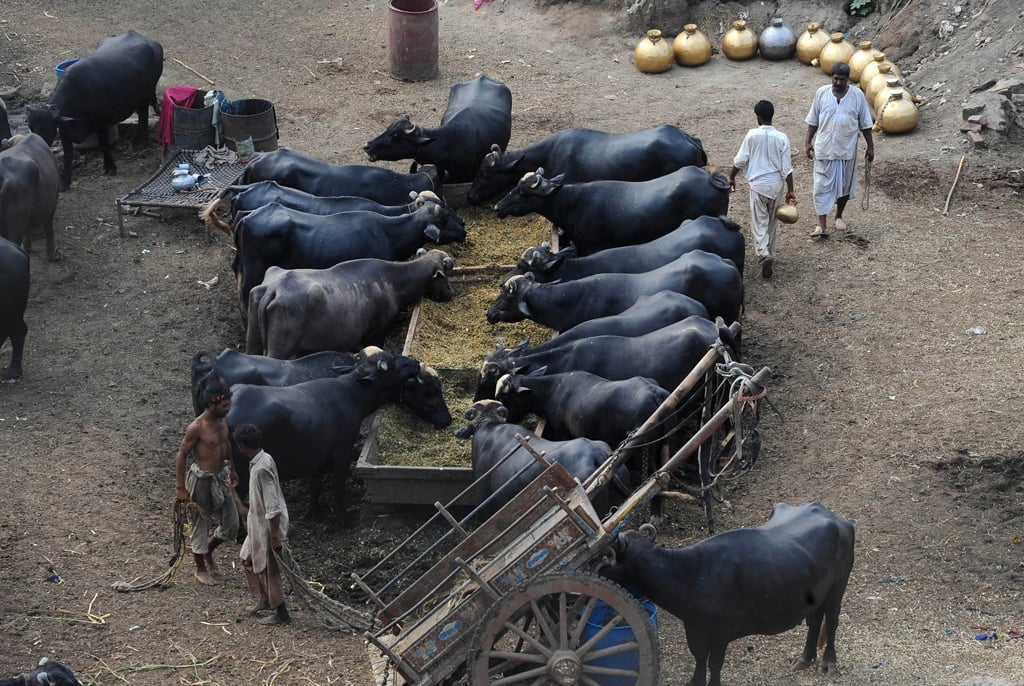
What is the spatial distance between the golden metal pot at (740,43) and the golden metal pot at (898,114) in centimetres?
338

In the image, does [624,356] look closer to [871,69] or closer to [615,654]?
[615,654]

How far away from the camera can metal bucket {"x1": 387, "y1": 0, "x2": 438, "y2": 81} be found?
18500 mm

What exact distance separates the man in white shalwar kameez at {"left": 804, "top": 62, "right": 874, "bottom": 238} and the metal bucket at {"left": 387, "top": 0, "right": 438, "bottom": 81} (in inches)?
276

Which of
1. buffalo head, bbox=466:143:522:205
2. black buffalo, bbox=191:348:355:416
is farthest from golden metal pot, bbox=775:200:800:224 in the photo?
black buffalo, bbox=191:348:355:416

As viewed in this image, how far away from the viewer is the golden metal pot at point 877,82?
1634 cm

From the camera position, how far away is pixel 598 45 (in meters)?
19.8

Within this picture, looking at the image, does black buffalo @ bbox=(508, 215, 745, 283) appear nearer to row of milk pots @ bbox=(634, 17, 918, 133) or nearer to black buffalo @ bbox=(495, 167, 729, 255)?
black buffalo @ bbox=(495, 167, 729, 255)

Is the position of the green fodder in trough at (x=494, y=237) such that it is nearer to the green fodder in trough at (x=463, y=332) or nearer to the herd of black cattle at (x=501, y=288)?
the herd of black cattle at (x=501, y=288)

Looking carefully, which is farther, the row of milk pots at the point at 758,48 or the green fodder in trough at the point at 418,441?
the row of milk pots at the point at 758,48

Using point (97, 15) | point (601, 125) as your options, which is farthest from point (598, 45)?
point (97, 15)

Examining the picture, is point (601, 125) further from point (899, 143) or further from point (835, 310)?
point (835, 310)

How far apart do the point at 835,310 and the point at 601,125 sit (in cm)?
580

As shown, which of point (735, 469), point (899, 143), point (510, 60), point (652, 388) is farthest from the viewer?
point (510, 60)

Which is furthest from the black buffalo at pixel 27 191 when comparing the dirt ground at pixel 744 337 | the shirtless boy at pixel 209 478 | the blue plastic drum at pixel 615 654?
the blue plastic drum at pixel 615 654
